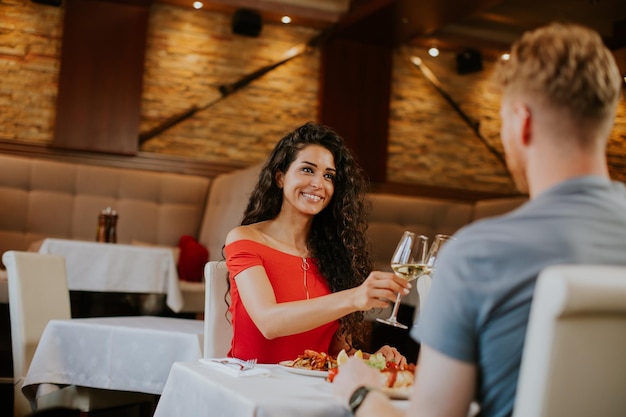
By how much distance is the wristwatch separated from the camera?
1.35m

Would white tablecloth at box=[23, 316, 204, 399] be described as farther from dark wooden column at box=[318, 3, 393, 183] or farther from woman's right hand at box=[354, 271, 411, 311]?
dark wooden column at box=[318, 3, 393, 183]

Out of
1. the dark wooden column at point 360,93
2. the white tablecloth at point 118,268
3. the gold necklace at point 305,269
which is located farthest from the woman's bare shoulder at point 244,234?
the dark wooden column at point 360,93

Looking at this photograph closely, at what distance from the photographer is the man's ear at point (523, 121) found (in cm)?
120

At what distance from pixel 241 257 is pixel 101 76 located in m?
5.16

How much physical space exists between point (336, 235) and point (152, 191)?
4214mm

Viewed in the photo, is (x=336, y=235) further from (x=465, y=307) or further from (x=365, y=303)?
(x=465, y=307)

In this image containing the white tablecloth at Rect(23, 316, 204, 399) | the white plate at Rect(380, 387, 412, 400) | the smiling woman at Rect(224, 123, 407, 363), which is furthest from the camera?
the white tablecloth at Rect(23, 316, 204, 399)

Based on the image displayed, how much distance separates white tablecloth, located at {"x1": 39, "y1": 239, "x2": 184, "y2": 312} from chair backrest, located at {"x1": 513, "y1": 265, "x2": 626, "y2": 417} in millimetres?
3970

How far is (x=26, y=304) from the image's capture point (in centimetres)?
323

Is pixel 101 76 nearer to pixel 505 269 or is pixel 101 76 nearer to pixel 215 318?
pixel 215 318

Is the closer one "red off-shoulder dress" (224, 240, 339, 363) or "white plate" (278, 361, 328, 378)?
"white plate" (278, 361, 328, 378)

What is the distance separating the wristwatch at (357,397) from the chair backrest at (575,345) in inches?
12.4

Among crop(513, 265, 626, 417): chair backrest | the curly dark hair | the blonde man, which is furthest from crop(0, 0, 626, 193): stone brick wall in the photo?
crop(513, 265, 626, 417): chair backrest

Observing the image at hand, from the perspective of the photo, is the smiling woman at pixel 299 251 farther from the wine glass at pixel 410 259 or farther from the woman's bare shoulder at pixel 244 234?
the wine glass at pixel 410 259
